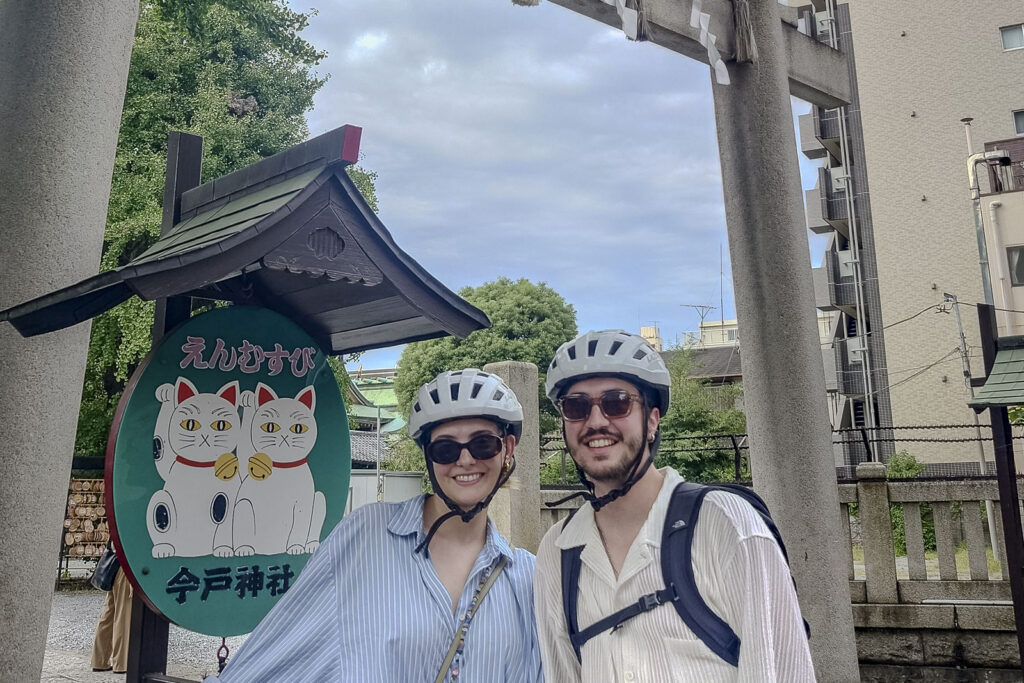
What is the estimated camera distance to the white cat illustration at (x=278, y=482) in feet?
11.2

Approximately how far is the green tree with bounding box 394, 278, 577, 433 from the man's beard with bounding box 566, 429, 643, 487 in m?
26.7

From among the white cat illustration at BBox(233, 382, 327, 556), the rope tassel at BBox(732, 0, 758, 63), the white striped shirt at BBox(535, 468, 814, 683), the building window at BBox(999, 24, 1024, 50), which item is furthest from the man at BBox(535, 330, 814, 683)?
the building window at BBox(999, 24, 1024, 50)

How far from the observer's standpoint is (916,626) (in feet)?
22.6

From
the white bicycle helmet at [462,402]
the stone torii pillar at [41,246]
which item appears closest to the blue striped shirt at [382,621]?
the white bicycle helmet at [462,402]

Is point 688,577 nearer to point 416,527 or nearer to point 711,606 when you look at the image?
point 711,606

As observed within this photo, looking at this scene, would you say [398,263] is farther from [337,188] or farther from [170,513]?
[170,513]

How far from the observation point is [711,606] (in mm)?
1926

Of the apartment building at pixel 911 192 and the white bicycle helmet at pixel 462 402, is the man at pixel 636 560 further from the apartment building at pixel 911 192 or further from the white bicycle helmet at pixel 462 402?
the apartment building at pixel 911 192

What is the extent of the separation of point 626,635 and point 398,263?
1805mm

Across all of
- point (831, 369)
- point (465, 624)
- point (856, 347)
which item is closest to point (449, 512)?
point (465, 624)

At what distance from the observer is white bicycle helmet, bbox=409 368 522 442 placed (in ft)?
8.82

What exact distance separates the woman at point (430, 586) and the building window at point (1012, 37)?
26.3 metres

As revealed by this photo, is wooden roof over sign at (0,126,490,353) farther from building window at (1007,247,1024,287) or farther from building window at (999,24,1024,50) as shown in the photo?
building window at (999,24,1024,50)

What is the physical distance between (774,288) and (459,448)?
8.91 feet
